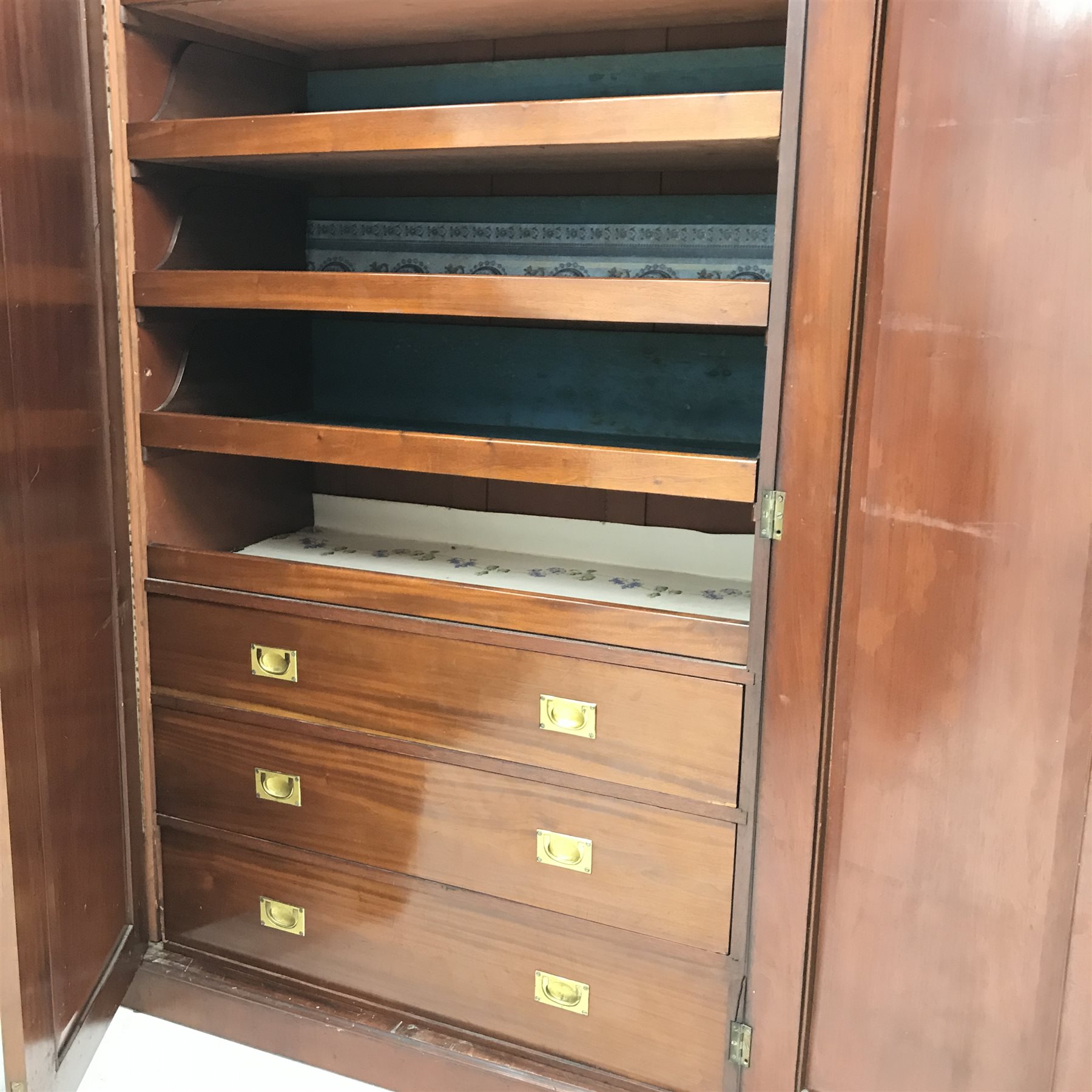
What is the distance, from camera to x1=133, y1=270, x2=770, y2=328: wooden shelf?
4.11ft

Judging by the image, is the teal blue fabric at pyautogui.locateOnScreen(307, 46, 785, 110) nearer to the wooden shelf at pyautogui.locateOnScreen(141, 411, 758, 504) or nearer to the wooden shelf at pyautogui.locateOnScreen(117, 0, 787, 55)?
the wooden shelf at pyautogui.locateOnScreen(117, 0, 787, 55)

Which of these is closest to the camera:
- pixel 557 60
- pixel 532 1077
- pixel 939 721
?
pixel 939 721

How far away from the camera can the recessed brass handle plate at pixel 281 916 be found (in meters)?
1.67

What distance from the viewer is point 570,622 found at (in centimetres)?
140

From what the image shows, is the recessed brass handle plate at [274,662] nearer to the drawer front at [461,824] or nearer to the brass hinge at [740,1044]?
the drawer front at [461,824]

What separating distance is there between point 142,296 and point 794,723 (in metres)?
1.13

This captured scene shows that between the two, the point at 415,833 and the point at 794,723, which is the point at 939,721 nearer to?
the point at 794,723


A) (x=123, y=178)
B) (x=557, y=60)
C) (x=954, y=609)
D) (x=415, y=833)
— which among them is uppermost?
(x=557, y=60)

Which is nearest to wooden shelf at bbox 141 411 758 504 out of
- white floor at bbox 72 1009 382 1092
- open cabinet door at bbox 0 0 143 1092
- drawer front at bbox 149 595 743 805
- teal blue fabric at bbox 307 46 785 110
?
open cabinet door at bbox 0 0 143 1092

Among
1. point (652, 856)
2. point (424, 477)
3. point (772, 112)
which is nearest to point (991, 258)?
point (772, 112)

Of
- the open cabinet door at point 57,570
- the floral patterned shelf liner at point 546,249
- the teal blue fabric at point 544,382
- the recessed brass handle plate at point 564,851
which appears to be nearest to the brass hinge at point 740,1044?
the recessed brass handle plate at point 564,851

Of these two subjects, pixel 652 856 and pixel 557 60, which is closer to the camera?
pixel 652 856

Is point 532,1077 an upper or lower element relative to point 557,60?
lower

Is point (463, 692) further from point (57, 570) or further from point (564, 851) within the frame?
point (57, 570)
